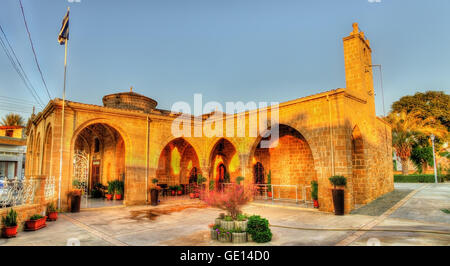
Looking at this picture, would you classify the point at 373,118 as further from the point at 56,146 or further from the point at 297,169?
the point at 56,146

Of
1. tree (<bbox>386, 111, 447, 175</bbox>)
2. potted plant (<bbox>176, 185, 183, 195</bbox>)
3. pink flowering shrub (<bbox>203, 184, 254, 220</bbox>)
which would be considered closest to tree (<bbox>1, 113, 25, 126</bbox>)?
potted plant (<bbox>176, 185, 183, 195</bbox>)

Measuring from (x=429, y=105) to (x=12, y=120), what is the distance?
56.8 metres

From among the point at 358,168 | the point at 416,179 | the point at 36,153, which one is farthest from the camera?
the point at 416,179

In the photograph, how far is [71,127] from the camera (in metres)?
11.6

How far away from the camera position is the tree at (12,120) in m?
37.6

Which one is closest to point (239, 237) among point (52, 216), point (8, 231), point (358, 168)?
point (8, 231)

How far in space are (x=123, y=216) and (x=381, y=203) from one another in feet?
36.4

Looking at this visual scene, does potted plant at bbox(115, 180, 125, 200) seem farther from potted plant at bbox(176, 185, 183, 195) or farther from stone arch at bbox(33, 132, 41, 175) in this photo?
stone arch at bbox(33, 132, 41, 175)

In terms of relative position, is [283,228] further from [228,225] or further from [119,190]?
[119,190]

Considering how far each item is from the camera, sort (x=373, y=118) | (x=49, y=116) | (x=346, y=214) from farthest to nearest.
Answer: (x=373, y=118), (x=49, y=116), (x=346, y=214)

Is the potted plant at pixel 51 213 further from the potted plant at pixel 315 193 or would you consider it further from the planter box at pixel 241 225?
the potted plant at pixel 315 193

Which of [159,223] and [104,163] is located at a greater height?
[104,163]

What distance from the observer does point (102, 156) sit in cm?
1762
